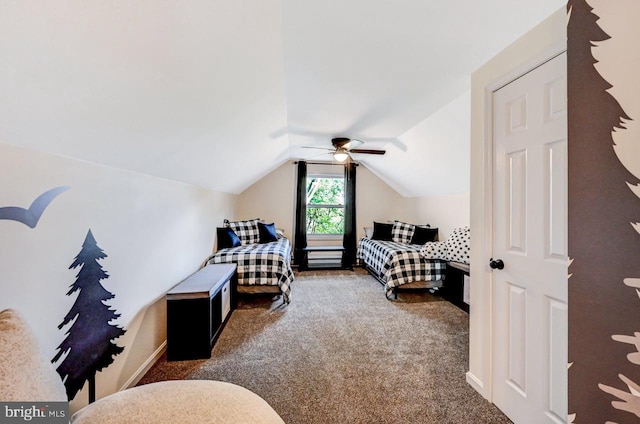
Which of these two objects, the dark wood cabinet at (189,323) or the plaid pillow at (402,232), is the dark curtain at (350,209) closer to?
the plaid pillow at (402,232)

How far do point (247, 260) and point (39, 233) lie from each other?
7.12 feet

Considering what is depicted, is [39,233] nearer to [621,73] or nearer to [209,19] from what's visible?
[209,19]

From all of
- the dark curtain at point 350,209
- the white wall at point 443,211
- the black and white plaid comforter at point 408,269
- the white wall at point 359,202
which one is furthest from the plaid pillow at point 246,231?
the white wall at point 443,211

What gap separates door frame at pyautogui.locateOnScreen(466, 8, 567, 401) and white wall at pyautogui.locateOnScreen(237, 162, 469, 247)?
9.89 ft

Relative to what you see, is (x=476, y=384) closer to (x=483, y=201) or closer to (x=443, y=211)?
(x=483, y=201)

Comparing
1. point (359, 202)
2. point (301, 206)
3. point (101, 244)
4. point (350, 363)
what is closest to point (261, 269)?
point (350, 363)

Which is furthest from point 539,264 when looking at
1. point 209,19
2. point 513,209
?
point 209,19

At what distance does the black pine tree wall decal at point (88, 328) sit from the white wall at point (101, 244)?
0.04m

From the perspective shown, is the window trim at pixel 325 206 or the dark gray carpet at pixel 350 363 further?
the window trim at pixel 325 206

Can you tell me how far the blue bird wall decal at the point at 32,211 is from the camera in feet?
3.11

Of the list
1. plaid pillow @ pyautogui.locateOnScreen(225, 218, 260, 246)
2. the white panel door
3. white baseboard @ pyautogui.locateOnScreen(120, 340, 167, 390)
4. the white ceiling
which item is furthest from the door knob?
plaid pillow @ pyautogui.locateOnScreen(225, 218, 260, 246)

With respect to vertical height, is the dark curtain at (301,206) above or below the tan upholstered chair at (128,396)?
above

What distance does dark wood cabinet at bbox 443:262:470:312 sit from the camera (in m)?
3.02

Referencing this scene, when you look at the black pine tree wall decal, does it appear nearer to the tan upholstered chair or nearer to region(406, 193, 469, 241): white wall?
the tan upholstered chair
